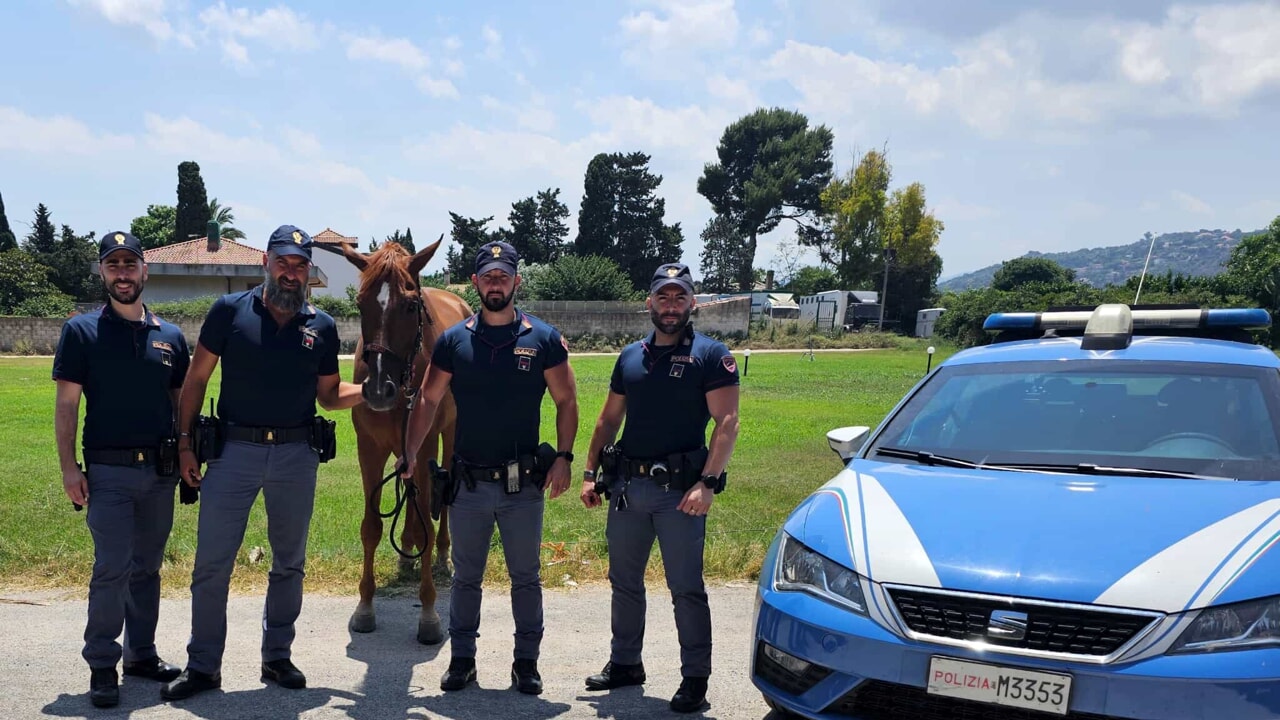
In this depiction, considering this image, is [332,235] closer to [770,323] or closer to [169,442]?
[770,323]

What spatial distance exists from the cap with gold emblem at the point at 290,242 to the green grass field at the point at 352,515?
2.55 m

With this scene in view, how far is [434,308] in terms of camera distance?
273 inches

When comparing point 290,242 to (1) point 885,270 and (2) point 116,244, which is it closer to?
(2) point 116,244

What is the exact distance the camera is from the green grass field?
6445 millimetres

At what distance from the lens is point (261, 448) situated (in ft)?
14.8

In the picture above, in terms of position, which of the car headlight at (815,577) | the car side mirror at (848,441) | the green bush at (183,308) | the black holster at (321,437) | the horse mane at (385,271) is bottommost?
the green bush at (183,308)

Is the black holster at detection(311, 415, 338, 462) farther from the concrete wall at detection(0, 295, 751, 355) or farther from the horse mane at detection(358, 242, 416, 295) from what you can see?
the concrete wall at detection(0, 295, 751, 355)

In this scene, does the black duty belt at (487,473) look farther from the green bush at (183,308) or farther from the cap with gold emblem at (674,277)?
the green bush at (183,308)

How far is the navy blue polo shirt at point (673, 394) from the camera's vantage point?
440 cm

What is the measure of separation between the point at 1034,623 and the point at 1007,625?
0.08m

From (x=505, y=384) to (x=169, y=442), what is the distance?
1641 mm

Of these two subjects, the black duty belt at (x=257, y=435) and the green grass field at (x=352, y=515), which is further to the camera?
the green grass field at (x=352, y=515)

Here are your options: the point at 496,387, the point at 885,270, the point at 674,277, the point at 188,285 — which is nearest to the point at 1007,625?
the point at 674,277

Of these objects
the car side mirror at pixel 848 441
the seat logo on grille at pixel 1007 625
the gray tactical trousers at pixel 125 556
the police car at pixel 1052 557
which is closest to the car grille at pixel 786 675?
the police car at pixel 1052 557
